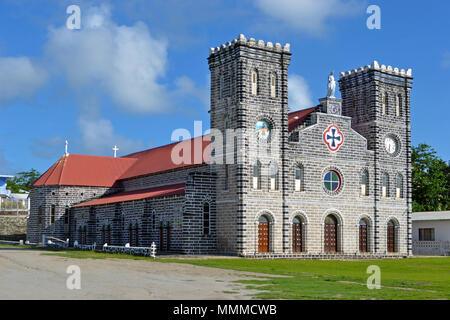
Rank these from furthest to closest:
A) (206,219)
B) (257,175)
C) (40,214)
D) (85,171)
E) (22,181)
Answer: (22,181) < (85,171) < (40,214) < (206,219) < (257,175)

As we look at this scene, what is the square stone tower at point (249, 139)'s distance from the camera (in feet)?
129

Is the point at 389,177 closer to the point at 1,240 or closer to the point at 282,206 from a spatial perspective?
the point at 282,206

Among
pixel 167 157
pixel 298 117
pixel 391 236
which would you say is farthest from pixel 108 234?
pixel 391 236

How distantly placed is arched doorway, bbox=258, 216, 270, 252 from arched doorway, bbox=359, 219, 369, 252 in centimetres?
848

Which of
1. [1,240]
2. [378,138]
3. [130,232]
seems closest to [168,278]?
[130,232]

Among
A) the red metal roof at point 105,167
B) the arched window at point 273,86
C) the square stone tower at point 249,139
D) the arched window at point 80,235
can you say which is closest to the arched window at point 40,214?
the red metal roof at point 105,167

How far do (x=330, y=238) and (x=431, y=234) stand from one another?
1560 centimetres

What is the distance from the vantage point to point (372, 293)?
56.0 feet

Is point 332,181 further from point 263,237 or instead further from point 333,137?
point 263,237

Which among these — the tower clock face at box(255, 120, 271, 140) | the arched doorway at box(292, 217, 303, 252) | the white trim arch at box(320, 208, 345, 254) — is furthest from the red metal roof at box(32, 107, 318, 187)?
the arched doorway at box(292, 217, 303, 252)

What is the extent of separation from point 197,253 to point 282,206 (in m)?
6.50

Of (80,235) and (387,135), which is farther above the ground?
(387,135)

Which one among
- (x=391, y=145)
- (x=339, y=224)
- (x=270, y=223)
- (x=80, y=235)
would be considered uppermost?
(x=391, y=145)

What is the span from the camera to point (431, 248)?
53469 mm
